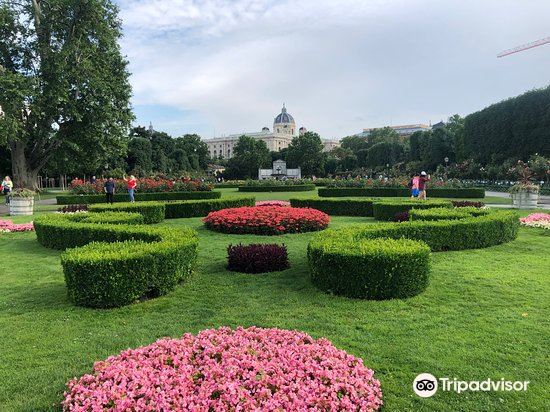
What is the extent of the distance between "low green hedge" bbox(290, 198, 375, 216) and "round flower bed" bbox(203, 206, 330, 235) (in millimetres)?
4588

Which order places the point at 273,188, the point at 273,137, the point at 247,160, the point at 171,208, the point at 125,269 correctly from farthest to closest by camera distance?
the point at 273,137
the point at 247,160
the point at 273,188
the point at 171,208
the point at 125,269

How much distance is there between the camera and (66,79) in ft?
87.4

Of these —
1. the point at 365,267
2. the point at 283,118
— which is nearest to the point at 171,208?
the point at 365,267

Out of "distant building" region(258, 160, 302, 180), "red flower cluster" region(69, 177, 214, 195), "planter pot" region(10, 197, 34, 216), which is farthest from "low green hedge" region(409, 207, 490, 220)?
"distant building" region(258, 160, 302, 180)

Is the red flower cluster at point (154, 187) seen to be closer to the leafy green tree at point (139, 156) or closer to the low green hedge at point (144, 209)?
the low green hedge at point (144, 209)

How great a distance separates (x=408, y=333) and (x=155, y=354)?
8.24 feet

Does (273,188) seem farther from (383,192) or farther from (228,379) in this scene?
(228,379)

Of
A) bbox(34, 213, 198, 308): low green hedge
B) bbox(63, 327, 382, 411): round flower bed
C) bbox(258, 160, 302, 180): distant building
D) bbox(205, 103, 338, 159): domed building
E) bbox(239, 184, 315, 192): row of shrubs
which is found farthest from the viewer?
bbox(205, 103, 338, 159): domed building

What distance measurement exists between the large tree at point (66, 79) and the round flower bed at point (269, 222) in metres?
19.5

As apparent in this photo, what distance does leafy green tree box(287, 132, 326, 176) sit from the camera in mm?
76500

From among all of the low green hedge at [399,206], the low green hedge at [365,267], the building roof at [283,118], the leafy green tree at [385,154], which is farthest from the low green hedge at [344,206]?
the building roof at [283,118]

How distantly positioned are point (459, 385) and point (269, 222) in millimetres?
7886

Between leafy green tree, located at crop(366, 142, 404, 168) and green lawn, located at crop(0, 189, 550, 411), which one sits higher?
leafy green tree, located at crop(366, 142, 404, 168)

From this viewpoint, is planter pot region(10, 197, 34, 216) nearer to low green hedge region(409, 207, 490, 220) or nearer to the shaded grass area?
the shaded grass area
